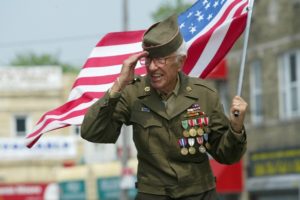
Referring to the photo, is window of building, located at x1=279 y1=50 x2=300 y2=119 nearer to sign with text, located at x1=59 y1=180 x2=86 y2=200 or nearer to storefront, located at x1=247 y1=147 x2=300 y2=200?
storefront, located at x1=247 y1=147 x2=300 y2=200

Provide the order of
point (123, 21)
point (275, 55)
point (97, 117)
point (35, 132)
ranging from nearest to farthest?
point (97, 117) → point (35, 132) → point (123, 21) → point (275, 55)

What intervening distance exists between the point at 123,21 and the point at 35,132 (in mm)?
23016

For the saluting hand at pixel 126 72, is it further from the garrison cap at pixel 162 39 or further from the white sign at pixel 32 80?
the white sign at pixel 32 80

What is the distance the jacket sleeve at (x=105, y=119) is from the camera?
20.3 ft

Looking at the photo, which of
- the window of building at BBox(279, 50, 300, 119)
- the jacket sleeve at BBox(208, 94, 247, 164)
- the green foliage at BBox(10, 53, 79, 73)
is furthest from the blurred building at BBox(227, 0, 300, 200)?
the green foliage at BBox(10, 53, 79, 73)

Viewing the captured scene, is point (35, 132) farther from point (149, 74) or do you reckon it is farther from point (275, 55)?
point (275, 55)

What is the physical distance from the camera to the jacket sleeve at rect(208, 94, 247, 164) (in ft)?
20.4

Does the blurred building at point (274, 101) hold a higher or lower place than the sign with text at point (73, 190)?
higher

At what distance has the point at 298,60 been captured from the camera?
32031 millimetres

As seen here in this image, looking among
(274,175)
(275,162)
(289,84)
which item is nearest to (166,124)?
(289,84)

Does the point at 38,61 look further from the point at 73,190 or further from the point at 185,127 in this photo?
the point at 185,127

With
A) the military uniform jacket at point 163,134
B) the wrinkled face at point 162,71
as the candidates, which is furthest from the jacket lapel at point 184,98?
the wrinkled face at point 162,71

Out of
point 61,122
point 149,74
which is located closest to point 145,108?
point 149,74

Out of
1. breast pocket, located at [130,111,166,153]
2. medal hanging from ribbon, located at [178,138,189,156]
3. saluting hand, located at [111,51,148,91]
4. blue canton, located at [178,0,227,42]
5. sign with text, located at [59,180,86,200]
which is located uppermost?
blue canton, located at [178,0,227,42]
